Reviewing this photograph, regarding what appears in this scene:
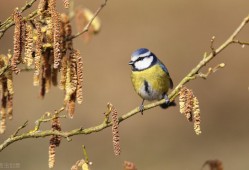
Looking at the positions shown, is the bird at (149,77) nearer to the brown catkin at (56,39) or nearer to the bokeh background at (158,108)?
the brown catkin at (56,39)

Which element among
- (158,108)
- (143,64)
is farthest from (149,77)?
(158,108)

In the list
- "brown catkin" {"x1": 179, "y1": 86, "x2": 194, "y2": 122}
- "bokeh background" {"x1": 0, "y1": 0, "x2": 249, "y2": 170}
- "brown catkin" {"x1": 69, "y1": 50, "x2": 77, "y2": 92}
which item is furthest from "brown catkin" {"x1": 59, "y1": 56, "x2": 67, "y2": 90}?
"bokeh background" {"x1": 0, "y1": 0, "x2": 249, "y2": 170}

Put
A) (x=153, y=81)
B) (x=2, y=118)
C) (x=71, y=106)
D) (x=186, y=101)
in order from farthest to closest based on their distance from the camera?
(x=153, y=81), (x=2, y=118), (x=71, y=106), (x=186, y=101)

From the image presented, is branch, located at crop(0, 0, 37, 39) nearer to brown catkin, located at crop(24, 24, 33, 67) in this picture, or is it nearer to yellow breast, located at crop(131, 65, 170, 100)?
brown catkin, located at crop(24, 24, 33, 67)

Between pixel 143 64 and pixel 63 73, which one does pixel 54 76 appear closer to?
pixel 63 73

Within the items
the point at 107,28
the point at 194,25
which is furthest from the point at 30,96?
the point at 194,25

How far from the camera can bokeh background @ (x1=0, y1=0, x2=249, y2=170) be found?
10.9 metres

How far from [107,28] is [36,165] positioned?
4.77 meters

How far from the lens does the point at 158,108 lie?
1252 centimetres

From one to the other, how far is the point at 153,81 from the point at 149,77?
4 cm

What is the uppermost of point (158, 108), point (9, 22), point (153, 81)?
point (158, 108)

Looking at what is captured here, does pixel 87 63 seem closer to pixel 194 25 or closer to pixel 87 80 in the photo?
pixel 87 80

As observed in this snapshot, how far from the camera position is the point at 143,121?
12.2 m

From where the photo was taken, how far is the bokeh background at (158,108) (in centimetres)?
1091
